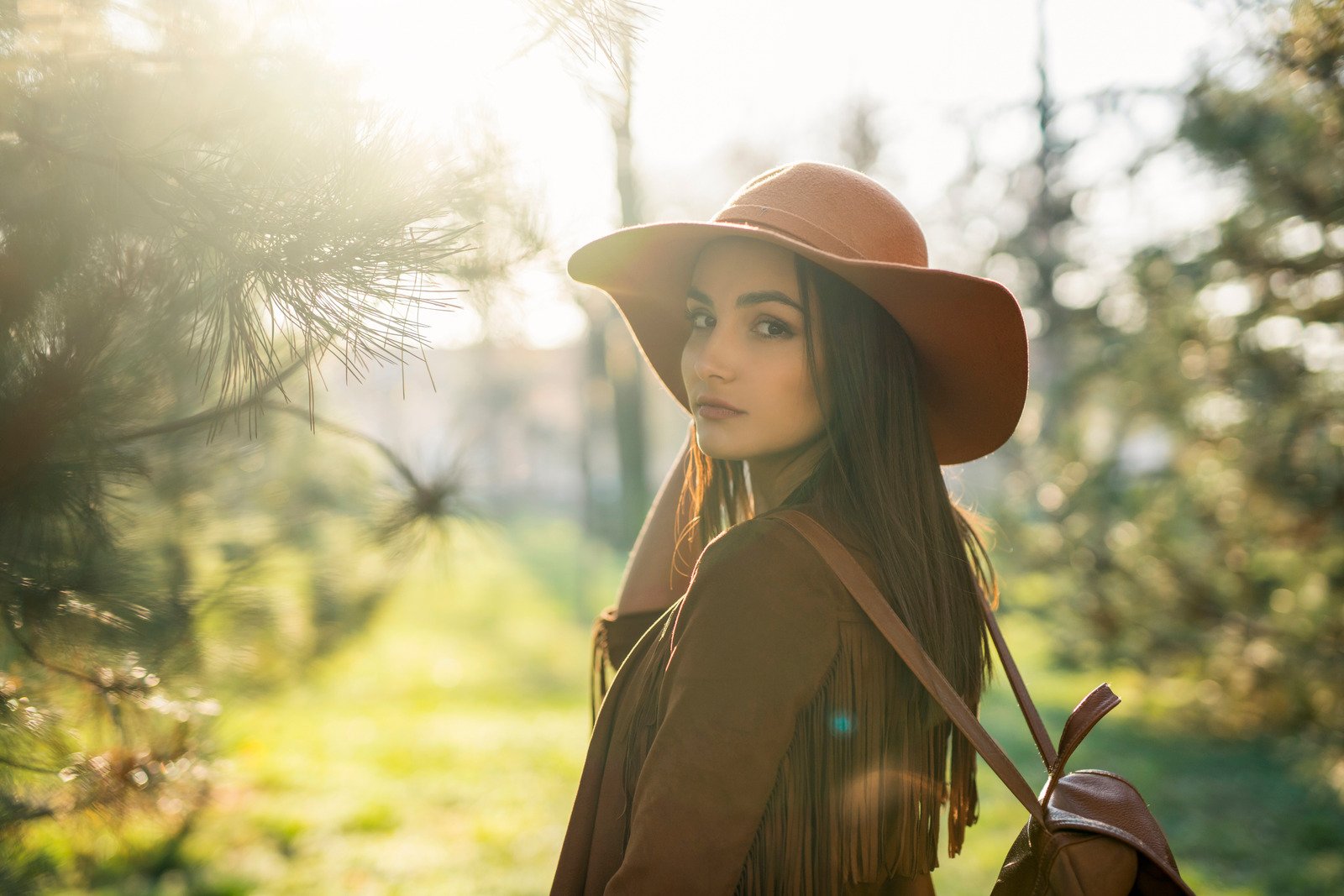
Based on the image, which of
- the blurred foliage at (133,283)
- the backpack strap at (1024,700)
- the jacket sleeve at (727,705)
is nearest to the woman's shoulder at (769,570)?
the jacket sleeve at (727,705)

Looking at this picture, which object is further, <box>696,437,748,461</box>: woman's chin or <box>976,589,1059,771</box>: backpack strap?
<box>696,437,748,461</box>: woman's chin

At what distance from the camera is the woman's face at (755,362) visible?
1.51 metres

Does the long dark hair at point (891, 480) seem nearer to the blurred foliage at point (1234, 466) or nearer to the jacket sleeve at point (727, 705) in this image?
the jacket sleeve at point (727, 705)

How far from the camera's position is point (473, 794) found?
550 cm

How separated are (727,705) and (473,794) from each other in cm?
480

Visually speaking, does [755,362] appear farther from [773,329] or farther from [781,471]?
[781,471]

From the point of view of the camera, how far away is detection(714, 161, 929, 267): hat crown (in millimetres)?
1450

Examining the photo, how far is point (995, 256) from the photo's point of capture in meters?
12.6

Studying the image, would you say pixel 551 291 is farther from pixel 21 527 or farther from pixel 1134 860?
pixel 1134 860

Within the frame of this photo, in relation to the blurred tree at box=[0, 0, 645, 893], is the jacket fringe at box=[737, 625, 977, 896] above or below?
below

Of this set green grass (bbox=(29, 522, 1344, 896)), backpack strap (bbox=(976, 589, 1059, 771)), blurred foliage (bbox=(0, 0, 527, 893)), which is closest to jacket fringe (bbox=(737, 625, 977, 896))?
backpack strap (bbox=(976, 589, 1059, 771))

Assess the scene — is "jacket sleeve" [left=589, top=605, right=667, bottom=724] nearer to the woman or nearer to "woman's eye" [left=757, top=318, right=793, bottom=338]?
the woman

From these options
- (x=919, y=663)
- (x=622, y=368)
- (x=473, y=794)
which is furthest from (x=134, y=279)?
(x=622, y=368)

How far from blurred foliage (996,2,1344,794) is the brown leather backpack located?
1701 millimetres
